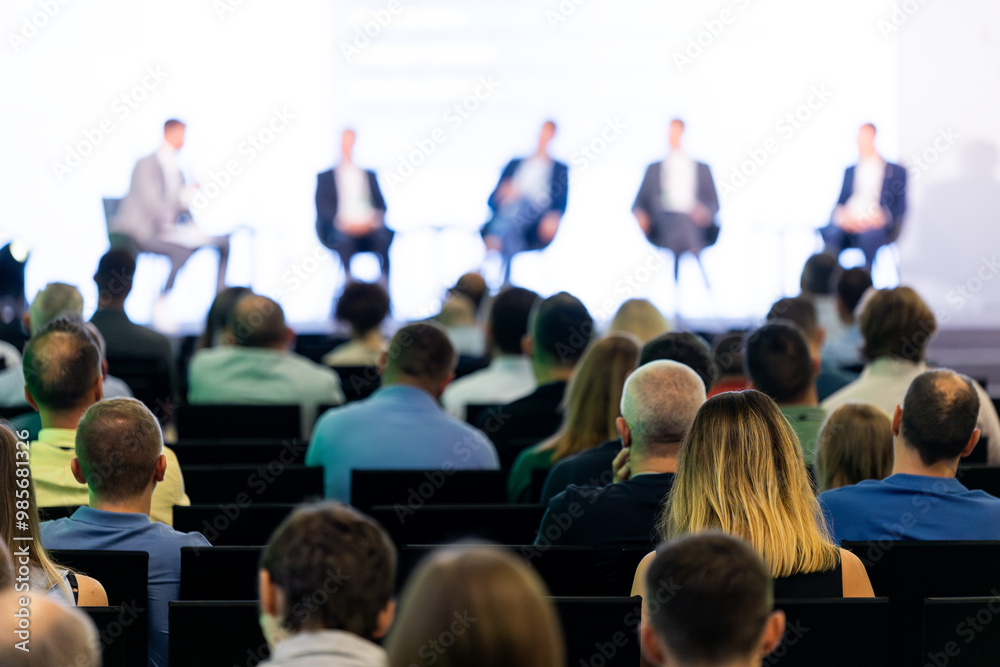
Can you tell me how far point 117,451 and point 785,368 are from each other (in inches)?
84.3

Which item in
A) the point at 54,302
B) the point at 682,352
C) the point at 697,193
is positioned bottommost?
the point at 682,352

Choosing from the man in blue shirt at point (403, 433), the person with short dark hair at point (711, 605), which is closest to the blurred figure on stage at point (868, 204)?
the man in blue shirt at point (403, 433)

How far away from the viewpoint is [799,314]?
4742 millimetres

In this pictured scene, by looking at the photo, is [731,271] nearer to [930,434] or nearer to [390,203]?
[390,203]

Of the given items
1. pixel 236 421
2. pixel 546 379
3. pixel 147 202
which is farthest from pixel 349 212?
pixel 546 379

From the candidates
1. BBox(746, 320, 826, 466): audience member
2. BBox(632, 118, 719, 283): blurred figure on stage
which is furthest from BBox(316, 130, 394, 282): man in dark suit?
BBox(746, 320, 826, 466): audience member

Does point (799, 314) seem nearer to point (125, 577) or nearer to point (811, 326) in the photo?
point (811, 326)

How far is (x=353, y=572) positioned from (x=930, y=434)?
1.72m

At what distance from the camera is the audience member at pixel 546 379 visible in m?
4.12

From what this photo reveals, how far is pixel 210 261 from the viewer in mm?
11109

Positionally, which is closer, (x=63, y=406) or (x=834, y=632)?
(x=834, y=632)

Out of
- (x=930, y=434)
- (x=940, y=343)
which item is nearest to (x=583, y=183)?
(x=940, y=343)

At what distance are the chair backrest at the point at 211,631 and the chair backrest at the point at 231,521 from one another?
2.73ft

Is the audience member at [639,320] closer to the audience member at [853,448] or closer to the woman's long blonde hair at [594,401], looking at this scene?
the woman's long blonde hair at [594,401]
